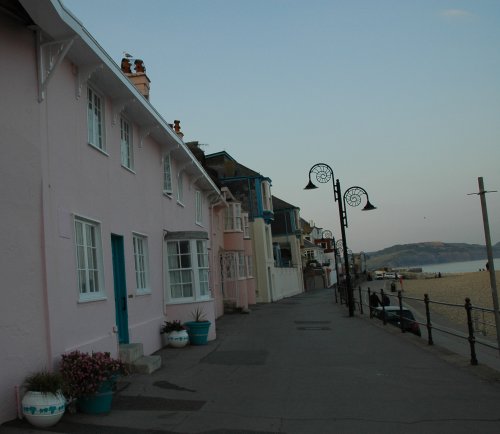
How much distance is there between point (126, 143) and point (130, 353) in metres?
4.62

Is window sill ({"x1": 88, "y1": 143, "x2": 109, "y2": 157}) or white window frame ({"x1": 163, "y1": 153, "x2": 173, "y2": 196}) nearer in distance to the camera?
window sill ({"x1": 88, "y1": 143, "x2": 109, "y2": 157})

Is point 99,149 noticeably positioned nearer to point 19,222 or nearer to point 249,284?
point 19,222

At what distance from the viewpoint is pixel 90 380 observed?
22.7ft

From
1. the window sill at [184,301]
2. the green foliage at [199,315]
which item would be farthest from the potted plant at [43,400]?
the green foliage at [199,315]

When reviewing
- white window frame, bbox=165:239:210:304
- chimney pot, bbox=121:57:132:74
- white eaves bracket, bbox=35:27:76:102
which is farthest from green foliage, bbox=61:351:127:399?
chimney pot, bbox=121:57:132:74

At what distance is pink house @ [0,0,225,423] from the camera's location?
22.7 feet

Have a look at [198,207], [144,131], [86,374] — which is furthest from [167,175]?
[86,374]

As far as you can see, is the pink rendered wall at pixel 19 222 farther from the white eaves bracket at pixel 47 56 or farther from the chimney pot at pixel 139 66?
the chimney pot at pixel 139 66

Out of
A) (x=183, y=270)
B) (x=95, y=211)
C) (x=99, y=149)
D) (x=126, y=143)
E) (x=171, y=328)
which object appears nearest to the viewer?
(x=95, y=211)

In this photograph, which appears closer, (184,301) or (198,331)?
(198,331)

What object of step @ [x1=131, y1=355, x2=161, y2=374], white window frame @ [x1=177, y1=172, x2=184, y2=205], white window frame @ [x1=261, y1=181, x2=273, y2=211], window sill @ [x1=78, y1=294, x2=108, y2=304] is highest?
white window frame @ [x1=261, y1=181, x2=273, y2=211]

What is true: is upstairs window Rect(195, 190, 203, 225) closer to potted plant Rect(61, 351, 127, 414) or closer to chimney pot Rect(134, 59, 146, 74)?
chimney pot Rect(134, 59, 146, 74)

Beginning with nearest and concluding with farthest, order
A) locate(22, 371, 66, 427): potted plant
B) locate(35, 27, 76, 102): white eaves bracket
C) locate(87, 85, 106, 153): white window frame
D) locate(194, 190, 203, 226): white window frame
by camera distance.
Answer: locate(22, 371, 66, 427): potted plant < locate(35, 27, 76, 102): white eaves bracket < locate(87, 85, 106, 153): white window frame < locate(194, 190, 203, 226): white window frame

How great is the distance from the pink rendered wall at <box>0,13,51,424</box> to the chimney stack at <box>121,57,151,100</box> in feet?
24.7
